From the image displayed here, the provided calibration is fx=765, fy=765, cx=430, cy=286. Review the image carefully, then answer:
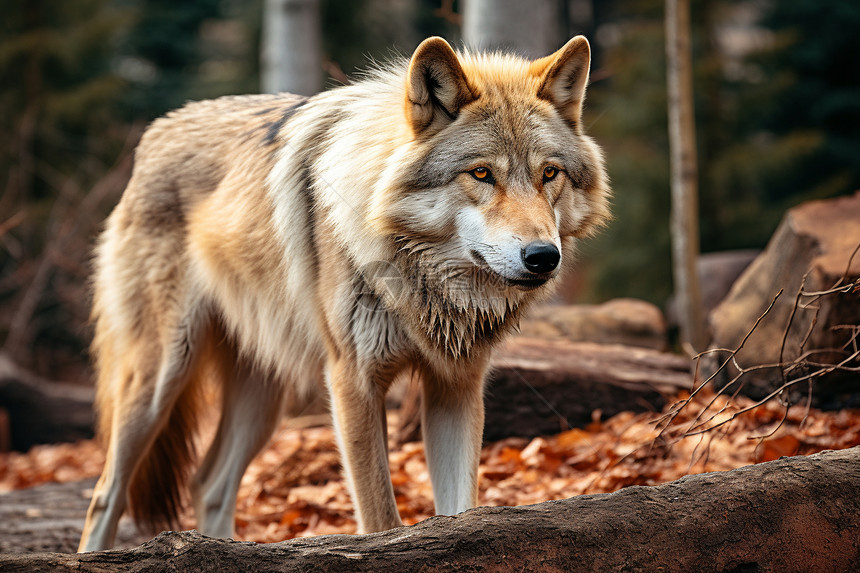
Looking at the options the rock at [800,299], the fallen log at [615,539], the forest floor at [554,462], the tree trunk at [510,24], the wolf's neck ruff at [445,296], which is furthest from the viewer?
the tree trunk at [510,24]

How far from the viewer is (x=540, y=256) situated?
2551 millimetres

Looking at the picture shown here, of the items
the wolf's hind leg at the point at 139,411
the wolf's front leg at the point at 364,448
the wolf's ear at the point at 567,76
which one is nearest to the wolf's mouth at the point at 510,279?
the wolf's front leg at the point at 364,448

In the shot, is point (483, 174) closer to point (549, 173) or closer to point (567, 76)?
point (549, 173)

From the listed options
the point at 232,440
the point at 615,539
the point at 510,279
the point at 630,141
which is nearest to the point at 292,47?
the point at 630,141

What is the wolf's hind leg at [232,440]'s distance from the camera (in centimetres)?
391

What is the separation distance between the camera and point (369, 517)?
2924 mm

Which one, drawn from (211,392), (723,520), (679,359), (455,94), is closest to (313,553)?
(723,520)

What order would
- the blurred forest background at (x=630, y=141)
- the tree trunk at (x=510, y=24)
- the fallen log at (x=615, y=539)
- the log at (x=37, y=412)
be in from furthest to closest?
1. the blurred forest background at (x=630, y=141)
2. the log at (x=37, y=412)
3. the tree trunk at (x=510, y=24)
4. the fallen log at (x=615, y=539)

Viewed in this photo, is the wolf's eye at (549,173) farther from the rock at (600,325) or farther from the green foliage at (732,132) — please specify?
the green foliage at (732,132)

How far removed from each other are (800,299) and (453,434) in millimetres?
1999

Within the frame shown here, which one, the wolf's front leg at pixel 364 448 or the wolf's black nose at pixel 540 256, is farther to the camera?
the wolf's front leg at pixel 364 448

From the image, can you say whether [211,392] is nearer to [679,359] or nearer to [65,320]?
[679,359]

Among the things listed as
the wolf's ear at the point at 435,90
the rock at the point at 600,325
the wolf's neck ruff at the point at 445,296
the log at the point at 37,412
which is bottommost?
the log at the point at 37,412

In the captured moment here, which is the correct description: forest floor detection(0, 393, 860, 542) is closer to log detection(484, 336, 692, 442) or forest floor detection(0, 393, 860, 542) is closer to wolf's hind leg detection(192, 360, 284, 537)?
log detection(484, 336, 692, 442)
